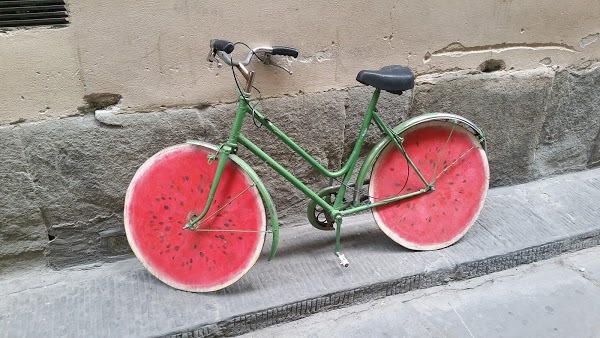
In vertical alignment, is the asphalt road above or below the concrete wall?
below

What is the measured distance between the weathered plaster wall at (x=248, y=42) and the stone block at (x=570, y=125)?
1.02 feet

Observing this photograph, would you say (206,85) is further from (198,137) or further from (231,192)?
(231,192)

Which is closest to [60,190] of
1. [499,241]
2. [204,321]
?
[204,321]

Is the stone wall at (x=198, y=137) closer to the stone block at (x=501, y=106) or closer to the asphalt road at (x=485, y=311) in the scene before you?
the stone block at (x=501, y=106)

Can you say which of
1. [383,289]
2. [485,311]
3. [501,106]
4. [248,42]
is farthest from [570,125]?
[248,42]

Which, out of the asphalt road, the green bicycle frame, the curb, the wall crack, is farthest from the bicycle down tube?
the wall crack

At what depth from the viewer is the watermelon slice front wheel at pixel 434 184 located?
258 centimetres

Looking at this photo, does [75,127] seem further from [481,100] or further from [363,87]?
[481,100]

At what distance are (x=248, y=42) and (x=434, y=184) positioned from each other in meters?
1.30

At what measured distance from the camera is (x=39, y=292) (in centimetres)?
233

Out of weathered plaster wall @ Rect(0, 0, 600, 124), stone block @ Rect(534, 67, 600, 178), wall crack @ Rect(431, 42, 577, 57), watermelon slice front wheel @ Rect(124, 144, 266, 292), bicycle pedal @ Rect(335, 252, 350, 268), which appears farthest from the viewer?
stone block @ Rect(534, 67, 600, 178)

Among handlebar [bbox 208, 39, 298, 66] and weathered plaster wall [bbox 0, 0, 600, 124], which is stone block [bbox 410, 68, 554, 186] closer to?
weathered plaster wall [bbox 0, 0, 600, 124]

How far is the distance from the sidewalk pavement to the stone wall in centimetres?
20

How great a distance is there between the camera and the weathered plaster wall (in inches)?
83.6
